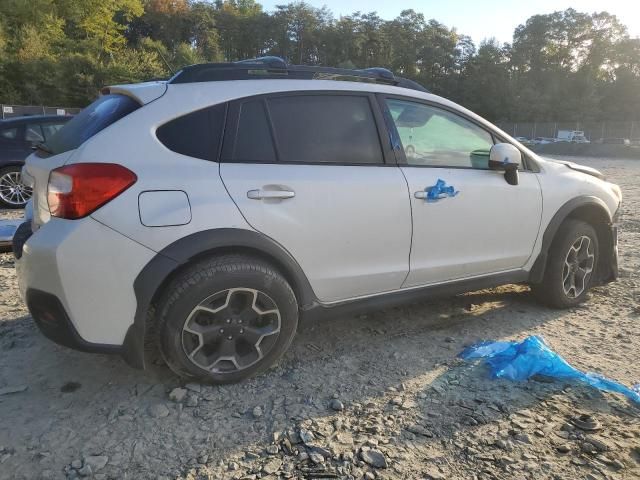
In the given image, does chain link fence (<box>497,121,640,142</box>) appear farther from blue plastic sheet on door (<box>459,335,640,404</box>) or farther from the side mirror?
blue plastic sheet on door (<box>459,335,640,404</box>)

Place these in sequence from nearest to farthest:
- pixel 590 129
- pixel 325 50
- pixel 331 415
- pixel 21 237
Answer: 1. pixel 331 415
2. pixel 21 237
3. pixel 590 129
4. pixel 325 50

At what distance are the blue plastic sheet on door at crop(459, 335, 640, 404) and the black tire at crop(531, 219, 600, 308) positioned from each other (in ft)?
2.94

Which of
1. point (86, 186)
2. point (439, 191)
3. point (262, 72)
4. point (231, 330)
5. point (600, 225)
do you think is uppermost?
point (262, 72)

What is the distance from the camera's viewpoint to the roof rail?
2.88 m

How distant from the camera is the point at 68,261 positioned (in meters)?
2.37

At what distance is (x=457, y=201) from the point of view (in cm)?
338

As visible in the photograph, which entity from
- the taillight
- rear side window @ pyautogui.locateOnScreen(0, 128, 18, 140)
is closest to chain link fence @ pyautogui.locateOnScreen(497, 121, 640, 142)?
rear side window @ pyautogui.locateOnScreen(0, 128, 18, 140)

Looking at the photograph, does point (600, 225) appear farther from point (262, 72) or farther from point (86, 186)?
point (86, 186)

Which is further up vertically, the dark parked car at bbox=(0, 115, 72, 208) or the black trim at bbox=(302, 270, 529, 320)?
the dark parked car at bbox=(0, 115, 72, 208)

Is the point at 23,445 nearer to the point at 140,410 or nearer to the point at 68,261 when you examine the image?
the point at 140,410

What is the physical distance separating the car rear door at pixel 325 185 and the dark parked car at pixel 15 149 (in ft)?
Answer: 22.6

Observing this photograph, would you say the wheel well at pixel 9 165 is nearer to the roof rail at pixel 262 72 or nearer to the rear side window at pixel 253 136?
the roof rail at pixel 262 72

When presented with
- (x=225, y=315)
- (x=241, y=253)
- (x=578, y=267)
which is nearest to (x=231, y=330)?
(x=225, y=315)

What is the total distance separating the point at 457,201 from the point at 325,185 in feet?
3.30
